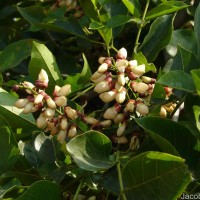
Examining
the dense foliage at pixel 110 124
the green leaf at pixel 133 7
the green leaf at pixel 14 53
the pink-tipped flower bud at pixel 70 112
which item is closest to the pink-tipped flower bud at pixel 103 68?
the dense foliage at pixel 110 124

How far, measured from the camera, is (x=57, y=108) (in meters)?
1.34

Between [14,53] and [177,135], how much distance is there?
0.65m

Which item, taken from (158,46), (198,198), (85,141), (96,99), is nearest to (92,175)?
(85,141)

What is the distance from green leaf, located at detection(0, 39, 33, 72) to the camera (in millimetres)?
1646

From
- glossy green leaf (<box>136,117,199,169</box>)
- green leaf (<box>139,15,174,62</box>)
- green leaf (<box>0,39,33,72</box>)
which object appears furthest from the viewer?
green leaf (<box>0,39,33,72</box>)

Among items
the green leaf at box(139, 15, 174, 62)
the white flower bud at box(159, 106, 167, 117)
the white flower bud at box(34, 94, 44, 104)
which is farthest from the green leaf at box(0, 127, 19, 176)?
the green leaf at box(139, 15, 174, 62)

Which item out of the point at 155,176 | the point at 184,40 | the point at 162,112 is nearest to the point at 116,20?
the point at 184,40

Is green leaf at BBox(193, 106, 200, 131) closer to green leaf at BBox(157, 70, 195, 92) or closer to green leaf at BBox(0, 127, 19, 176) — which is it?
green leaf at BBox(157, 70, 195, 92)

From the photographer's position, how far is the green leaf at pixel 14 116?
4.30 ft

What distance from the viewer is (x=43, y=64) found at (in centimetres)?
137

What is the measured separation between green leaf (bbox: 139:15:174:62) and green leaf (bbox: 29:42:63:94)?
25 centimetres

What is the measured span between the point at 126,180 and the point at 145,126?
0.11 m

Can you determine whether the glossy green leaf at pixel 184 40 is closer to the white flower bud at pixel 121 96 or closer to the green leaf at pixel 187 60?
the green leaf at pixel 187 60

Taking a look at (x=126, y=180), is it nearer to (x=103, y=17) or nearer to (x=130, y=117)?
(x=130, y=117)
